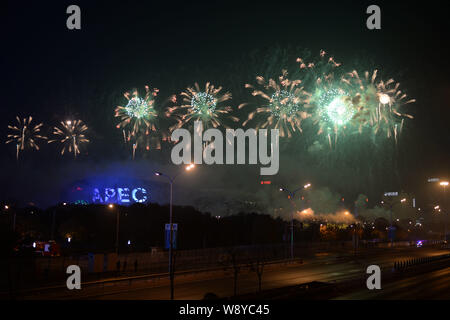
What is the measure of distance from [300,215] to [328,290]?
345 ft

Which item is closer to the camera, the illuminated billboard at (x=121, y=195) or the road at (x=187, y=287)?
the road at (x=187, y=287)

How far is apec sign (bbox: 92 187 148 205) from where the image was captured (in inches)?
4146

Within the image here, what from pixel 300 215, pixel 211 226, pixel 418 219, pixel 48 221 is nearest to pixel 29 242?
pixel 48 221

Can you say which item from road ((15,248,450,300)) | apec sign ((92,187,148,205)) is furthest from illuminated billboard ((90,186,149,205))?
road ((15,248,450,300))

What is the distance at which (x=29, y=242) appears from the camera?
2525 inches

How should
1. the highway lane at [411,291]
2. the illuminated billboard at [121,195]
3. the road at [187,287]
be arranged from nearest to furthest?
the highway lane at [411,291] < the road at [187,287] < the illuminated billboard at [121,195]

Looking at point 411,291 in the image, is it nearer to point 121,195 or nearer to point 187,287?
point 187,287

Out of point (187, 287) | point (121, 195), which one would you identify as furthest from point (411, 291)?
point (121, 195)

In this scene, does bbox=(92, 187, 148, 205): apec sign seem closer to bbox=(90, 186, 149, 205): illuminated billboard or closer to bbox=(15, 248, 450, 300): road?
bbox=(90, 186, 149, 205): illuminated billboard

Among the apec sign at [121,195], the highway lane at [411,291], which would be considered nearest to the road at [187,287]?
the highway lane at [411,291]

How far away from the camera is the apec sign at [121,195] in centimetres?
10531

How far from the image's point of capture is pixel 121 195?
349ft

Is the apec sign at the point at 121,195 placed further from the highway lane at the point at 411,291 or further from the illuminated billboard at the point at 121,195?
the highway lane at the point at 411,291
